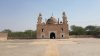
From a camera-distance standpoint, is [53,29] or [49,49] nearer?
[49,49]

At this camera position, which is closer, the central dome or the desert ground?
the desert ground

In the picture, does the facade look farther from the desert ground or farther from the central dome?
the desert ground

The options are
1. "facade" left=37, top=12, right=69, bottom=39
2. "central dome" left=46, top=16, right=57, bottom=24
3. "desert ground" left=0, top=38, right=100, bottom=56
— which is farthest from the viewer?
"central dome" left=46, top=16, right=57, bottom=24

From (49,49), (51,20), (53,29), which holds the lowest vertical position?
(49,49)

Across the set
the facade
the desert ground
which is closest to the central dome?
the facade

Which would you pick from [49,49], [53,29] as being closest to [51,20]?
[53,29]

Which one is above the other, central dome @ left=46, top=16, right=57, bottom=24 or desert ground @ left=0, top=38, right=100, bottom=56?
central dome @ left=46, top=16, right=57, bottom=24

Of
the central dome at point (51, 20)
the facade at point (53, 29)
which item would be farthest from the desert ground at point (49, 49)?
the central dome at point (51, 20)

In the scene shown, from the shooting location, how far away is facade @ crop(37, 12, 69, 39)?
54.4m

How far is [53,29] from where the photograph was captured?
181ft

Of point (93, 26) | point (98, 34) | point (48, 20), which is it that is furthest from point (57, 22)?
point (93, 26)

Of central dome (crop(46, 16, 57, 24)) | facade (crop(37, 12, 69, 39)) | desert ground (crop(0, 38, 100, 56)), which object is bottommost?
desert ground (crop(0, 38, 100, 56))

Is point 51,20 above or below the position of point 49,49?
above

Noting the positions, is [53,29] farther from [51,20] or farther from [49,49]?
[49,49]
